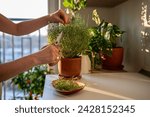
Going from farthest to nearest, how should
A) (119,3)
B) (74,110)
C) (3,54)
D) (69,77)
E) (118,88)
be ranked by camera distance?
(3,54) < (119,3) < (69,77) < (118,88) < (74,110)

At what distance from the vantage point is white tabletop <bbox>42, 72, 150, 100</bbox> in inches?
37.9

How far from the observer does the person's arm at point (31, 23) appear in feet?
4.08

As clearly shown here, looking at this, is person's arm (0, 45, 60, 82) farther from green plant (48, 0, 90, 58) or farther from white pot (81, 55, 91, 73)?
white pot (81, 55, 91, 73)

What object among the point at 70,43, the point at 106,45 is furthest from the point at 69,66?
the point at 106,45

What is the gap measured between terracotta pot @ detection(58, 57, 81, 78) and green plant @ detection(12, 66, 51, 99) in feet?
2.79

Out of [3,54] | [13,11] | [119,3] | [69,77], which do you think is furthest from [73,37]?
[3,54]

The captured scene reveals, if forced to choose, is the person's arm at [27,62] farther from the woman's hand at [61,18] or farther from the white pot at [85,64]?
the white pot at [85,64]

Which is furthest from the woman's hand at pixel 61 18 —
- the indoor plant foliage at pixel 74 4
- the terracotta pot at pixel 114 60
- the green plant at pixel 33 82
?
the green plant at pixel 33 82

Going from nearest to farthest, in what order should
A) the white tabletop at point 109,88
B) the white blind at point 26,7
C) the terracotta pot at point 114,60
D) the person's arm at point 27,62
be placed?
the person's arm at point 27,62 → the white tabletop at point 109,88 → the terracotta pot at point 114,60 → the white blind at point 26,7

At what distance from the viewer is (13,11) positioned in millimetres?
2377

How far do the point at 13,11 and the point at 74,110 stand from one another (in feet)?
5.77

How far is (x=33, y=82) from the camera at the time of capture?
2.10m

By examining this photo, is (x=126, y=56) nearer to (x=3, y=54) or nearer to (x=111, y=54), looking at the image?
(x=111, y=54)

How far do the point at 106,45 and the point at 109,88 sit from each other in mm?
400
